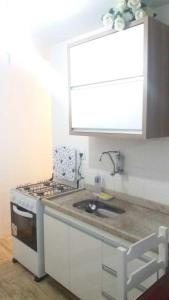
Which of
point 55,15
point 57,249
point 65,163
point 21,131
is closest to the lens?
point 55,15

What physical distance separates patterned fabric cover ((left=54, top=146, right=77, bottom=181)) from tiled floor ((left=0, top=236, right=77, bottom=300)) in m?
1.01

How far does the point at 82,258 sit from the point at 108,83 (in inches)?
52.3

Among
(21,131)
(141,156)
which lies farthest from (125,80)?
(21,131)

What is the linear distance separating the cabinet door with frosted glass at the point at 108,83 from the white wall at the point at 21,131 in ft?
4.38

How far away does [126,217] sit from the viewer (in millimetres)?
1912

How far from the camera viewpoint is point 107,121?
202cm

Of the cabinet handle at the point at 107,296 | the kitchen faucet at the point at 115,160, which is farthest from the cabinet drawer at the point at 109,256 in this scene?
the kitchen faucet at the point at 115,160

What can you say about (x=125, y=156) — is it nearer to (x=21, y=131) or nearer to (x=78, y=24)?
(x=78, y=24)

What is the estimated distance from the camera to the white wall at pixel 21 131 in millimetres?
3309

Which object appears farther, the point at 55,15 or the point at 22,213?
the point at 22,213

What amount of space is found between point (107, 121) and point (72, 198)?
805 mm

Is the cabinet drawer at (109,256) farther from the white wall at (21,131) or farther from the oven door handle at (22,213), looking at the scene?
the white wall at (21,131)

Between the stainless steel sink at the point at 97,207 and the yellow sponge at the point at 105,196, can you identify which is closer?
the stainless steel sink at the point at 97,207

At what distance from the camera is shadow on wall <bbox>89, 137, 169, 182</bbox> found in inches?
77.7
